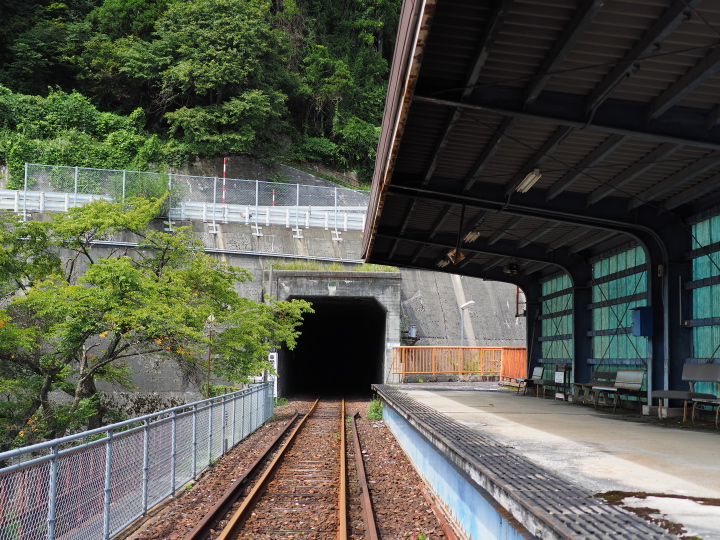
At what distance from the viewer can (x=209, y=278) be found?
1827cm

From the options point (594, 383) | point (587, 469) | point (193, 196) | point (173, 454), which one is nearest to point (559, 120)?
point (587, 469)

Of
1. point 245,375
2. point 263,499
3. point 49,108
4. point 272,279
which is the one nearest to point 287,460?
point 263,499

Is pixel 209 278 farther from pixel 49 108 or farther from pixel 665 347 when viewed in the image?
pixel 49 108

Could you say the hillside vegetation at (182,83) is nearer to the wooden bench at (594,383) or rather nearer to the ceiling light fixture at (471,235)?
the ceiling light fixture at (471,235)

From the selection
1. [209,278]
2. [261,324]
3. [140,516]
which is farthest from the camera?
[261,324]

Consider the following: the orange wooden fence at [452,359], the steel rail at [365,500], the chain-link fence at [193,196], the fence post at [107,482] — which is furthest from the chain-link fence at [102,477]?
the chain-link fence at [193,196]

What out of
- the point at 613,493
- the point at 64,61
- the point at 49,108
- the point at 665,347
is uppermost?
the point at 64,61

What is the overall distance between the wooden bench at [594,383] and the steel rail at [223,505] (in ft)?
21.9

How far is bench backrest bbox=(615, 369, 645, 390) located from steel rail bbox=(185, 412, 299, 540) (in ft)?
22.2

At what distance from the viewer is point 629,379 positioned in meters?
12.7

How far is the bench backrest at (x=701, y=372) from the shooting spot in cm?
982

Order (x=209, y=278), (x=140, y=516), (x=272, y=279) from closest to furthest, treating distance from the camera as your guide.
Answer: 1. (x=140, y=516)
2. (x=209, y=278)
3. (x=272, y=279)

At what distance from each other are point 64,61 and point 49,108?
6311 mm

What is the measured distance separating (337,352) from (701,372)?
1631 inches
